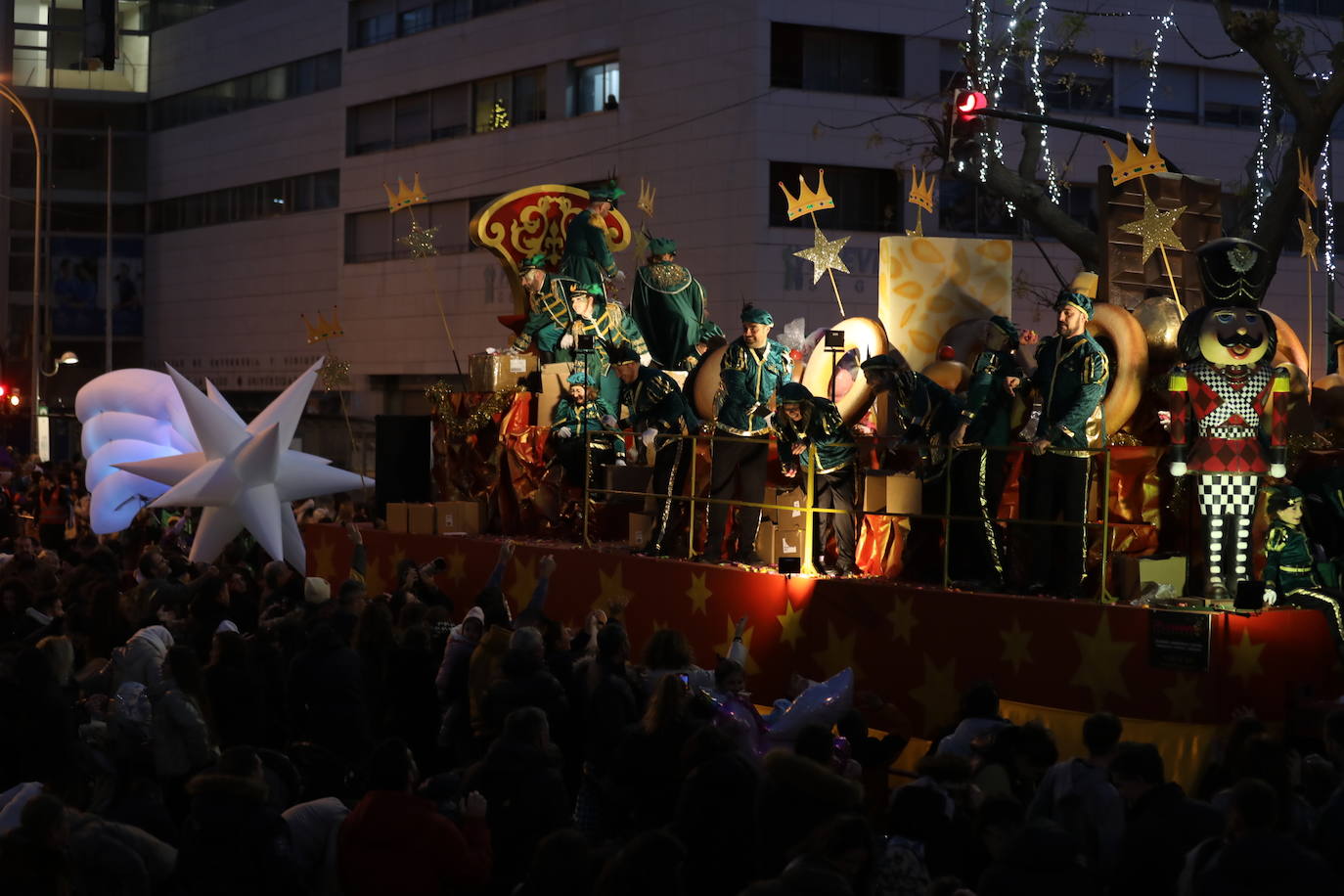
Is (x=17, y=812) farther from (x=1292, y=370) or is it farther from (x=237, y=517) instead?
(x=1292, y=370)

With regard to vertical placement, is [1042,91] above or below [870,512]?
above

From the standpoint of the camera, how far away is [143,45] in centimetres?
5781

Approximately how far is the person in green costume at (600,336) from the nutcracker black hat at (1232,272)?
697cm

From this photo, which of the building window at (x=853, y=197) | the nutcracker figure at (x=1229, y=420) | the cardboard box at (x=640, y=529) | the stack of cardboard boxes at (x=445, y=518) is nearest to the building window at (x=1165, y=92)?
the building window at (x=853, y=197)

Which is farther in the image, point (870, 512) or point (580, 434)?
point (580, 434)

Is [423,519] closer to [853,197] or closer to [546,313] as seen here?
[546,313]

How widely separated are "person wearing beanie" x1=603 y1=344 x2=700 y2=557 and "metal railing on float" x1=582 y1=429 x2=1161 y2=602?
79 millimetres

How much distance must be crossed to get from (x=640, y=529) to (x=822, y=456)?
114 inches

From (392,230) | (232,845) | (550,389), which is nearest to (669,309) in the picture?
(550,389)

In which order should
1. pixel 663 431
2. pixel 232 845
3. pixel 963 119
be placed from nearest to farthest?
1. pixel 232 845
2. pixel 663 431
3. pixel 963 119

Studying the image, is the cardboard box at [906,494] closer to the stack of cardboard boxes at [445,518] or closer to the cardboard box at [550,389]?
the cardboard box at [550,389]

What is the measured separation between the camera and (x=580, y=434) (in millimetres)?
17078

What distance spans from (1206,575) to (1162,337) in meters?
2.44

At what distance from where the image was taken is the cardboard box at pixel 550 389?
17.8m
